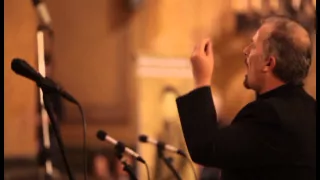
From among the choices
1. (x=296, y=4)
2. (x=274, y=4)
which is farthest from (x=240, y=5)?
(x=296, y=4)

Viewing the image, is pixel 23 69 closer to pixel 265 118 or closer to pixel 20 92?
pixel 265 118

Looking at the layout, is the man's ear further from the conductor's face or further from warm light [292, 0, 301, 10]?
warm light [292, 0, 301, 10]

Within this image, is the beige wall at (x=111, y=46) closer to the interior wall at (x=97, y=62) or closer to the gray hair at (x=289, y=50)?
the interior wall at (x=97, y=62)

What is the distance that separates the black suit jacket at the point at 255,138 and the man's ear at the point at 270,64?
6 cm

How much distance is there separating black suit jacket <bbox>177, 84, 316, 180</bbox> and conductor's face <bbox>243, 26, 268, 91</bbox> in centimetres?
4

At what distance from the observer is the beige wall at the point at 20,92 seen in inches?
114

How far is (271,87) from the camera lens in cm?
134

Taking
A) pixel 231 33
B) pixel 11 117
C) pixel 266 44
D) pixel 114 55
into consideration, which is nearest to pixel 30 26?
pixel 11 117

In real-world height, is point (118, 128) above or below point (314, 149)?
below

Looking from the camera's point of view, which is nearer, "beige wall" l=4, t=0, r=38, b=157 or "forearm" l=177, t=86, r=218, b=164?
"forearm" l=177, t=86, r=218, b=164

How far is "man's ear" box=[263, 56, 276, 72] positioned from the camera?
134 centimetres

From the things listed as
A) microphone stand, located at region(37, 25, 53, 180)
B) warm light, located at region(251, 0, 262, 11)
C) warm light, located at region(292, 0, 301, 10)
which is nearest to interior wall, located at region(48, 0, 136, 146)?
warm light, located at region(251, 0, 262, 11)

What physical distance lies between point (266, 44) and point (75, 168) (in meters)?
2.23

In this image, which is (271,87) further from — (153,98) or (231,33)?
(231,33)
